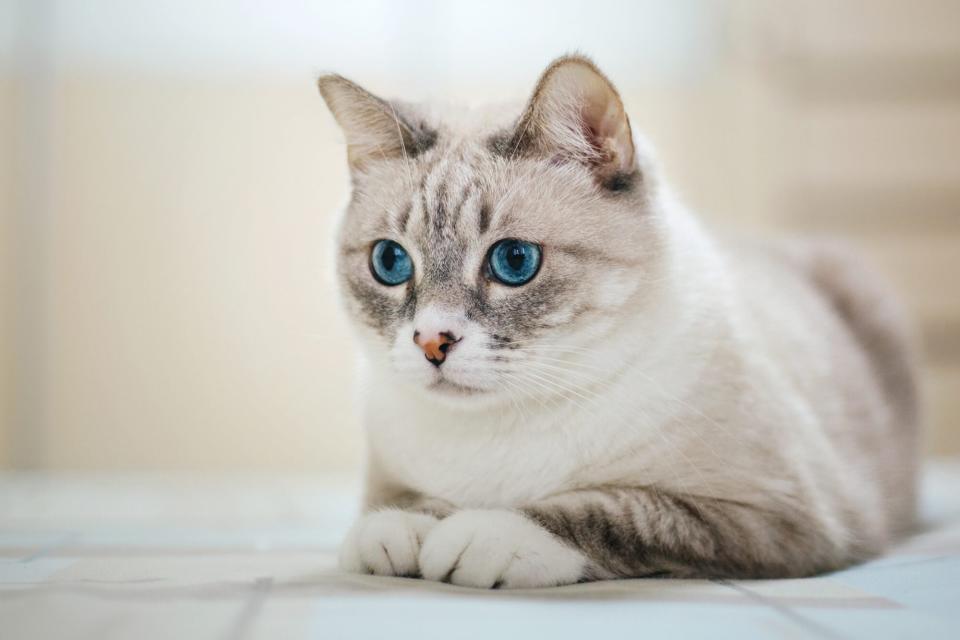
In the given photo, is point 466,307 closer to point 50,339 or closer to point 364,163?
point 364,163

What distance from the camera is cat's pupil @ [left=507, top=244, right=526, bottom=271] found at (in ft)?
6.09

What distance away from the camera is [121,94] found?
5461 millimetres

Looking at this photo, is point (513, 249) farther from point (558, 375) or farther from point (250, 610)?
point (250, 610)

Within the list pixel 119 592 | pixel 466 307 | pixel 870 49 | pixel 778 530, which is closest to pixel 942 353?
pixel 870 49

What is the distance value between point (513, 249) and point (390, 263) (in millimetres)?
316

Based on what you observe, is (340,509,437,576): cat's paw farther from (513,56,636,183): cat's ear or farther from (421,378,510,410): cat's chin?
(513,56,636,183): cat's ear

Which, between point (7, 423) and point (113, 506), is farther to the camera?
point (7, 423)

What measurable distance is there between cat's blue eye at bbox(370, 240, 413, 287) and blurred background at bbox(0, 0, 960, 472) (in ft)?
11.0

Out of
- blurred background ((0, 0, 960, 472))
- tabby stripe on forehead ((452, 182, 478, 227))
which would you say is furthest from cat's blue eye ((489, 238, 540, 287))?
blurred background ((0, 0, 960, 472))

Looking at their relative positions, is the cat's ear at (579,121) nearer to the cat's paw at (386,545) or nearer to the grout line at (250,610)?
the cat's paw at (386,545)

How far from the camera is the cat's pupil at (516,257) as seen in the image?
1856mm

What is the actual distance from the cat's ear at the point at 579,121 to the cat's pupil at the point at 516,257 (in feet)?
0.90

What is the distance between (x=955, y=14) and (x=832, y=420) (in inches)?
156

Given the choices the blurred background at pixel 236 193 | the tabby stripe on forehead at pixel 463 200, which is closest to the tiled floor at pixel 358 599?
the tabby stripe on forehead at pixel 463 200
